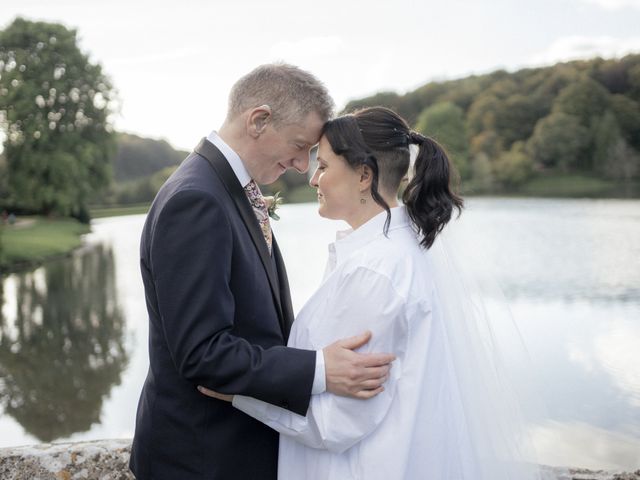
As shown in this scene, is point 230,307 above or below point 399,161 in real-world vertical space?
below

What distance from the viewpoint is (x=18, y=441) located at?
7.11 metres

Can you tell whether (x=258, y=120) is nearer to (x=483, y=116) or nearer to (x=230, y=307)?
(x=230, y=307)

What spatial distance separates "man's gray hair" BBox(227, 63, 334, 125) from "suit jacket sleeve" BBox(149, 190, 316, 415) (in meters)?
0.44

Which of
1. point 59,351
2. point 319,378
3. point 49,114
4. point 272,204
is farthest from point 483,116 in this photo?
point 319,378

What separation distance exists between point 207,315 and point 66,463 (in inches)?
61.0

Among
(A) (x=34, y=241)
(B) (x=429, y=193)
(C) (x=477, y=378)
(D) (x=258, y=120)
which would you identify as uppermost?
(D) (x=258, y=120)

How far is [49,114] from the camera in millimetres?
29281

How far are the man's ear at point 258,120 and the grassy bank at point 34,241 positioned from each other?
20031 millimetres

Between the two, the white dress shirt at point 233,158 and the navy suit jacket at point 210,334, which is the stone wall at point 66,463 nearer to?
the navy suit jacket at point 210,334

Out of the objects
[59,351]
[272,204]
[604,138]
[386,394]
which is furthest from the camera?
[604,138]

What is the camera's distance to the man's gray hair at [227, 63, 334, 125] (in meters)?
2.07

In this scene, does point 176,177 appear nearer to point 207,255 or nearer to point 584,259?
point 207,255

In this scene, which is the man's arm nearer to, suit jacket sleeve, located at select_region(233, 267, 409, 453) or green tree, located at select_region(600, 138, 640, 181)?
suit jacket sleeve, located at select_region(233, 267, 409, 453)

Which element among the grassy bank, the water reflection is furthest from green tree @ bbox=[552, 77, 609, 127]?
the water reflection
